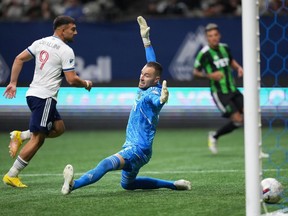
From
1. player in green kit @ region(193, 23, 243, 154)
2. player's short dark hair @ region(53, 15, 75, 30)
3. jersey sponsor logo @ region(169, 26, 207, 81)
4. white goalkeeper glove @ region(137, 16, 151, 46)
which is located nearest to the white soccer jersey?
player's short dark hair @ region(53, 15, 75, 30)

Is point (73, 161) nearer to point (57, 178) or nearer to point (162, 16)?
point (57, 178)

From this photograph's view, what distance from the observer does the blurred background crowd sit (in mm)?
17219

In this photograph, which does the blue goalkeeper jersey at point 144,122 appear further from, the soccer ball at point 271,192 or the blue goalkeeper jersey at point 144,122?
the soccer ball at point 271,192

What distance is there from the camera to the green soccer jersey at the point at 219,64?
12.6m

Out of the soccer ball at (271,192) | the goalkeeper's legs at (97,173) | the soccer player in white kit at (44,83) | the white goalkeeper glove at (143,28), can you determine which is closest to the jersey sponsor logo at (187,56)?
the soccer player in white kit at (44,83)

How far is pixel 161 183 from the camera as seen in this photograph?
796 cm

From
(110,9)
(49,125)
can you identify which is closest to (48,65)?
(49,125)

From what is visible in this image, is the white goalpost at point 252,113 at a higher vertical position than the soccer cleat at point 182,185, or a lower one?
higher

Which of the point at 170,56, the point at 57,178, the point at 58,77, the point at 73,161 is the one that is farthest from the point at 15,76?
the point at 170,56

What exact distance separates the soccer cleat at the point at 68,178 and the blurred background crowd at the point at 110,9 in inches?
384

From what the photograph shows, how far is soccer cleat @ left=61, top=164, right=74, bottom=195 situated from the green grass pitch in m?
0.11

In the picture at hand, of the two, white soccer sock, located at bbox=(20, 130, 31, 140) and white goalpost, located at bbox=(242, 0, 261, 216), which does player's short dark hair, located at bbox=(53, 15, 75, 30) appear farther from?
white goalpost, located at bbox=(242, 0, 261, 216)

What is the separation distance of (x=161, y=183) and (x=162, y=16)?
9.47 m

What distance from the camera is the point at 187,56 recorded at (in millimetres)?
16266
